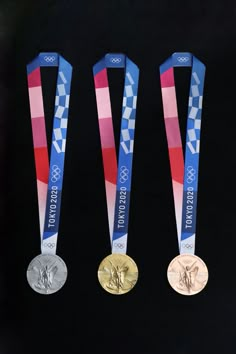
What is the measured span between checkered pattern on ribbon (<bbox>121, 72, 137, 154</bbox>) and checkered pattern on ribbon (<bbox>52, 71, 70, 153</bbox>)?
275mm

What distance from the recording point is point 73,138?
2.10 metres

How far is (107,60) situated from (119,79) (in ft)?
0.35

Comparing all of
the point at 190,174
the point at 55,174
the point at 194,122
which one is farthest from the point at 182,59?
the point at 55,174

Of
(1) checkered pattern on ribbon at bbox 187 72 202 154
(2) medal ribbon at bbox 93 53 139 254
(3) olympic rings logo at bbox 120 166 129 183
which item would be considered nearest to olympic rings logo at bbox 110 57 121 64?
(2) medal ribbon at bbox 93 53 139 254

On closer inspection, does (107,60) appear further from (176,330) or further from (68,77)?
(176,330)

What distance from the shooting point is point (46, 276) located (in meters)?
2.02

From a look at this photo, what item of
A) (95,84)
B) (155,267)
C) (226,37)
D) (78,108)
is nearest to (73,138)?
(78,108)

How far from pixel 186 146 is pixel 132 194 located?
1.10 feet

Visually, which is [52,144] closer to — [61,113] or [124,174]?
[61,113]

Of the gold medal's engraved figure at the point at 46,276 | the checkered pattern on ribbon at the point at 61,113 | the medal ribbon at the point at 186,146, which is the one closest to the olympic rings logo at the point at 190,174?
the medal ribbon at the point at 186,146

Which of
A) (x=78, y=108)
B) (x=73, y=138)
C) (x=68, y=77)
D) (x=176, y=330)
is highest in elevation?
(x=68, y=77)

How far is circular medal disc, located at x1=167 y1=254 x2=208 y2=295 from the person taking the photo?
1.98 meters

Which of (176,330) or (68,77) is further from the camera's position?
(68,77)

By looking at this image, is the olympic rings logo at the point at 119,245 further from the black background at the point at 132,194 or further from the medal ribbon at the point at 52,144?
the medal ribbon at the point at 52,144
